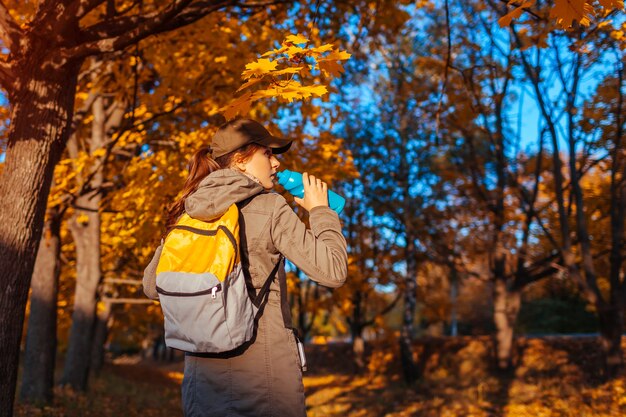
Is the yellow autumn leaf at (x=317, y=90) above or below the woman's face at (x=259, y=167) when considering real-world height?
above

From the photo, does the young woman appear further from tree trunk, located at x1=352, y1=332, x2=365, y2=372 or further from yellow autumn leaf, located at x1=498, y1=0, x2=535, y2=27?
tree trunk, located at x1=352, y1=332, x2=365, y2=372

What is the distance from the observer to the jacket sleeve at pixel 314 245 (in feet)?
6.98

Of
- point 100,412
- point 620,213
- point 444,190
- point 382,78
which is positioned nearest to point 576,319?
point 444,190

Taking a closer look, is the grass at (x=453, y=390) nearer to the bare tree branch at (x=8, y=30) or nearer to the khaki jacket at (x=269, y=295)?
the bare tree branch at (x=8, y=30)

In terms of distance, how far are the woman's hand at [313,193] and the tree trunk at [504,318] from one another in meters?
14.9

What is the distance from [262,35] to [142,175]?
2.42 metres

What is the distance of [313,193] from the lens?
2361 mm

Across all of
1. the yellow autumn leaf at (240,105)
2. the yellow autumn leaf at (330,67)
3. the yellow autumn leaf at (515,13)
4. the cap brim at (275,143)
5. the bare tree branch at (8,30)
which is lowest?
the cap brim at (275,143)

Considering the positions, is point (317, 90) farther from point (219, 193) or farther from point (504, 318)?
point (504, 318)

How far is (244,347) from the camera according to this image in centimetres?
217

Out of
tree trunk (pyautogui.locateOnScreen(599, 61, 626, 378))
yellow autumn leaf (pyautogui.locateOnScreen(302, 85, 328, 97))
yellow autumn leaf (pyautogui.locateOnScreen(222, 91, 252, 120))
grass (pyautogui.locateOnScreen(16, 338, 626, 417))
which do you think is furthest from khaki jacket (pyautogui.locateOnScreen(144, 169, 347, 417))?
tree trunk (pyautogui.locateOnScreen(599, 61, 626, 378))

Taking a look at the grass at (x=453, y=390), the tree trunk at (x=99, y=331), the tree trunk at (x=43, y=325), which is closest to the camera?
the tree trunk at (x=43, y=325)

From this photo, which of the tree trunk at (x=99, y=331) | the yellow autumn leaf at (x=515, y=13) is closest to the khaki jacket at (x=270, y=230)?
the yellow autumn leaf at (x=515, y=13)

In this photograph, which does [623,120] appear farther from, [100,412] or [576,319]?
[576,319]
